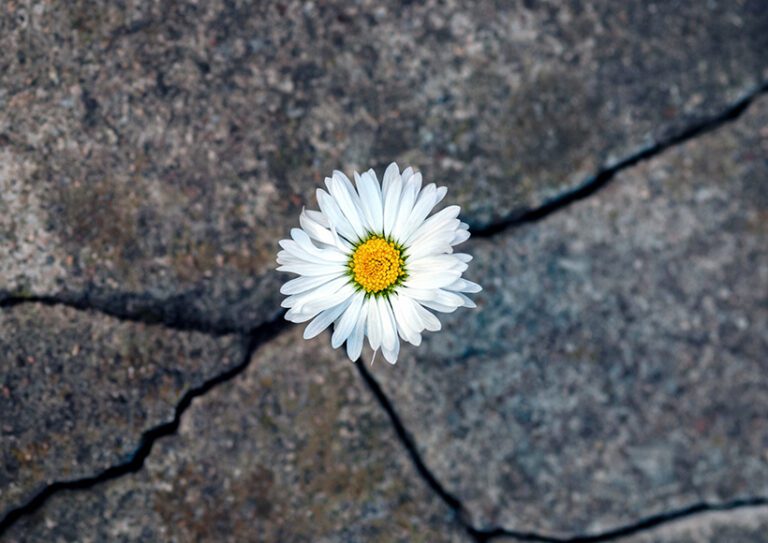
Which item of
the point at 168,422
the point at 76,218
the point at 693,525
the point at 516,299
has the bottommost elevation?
the point at 693,525

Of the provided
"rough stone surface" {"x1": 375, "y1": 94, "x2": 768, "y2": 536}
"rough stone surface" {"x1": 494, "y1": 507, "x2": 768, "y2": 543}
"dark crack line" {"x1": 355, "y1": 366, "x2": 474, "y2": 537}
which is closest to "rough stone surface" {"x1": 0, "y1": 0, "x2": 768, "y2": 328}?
"rough stone surface" {"x1": 375, "y1": 94, "x2": 768, "y2": 536}

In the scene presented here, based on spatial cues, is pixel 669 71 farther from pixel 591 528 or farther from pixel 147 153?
pixel 147 153

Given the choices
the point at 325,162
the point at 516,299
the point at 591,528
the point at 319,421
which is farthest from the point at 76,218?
the point at 591,528

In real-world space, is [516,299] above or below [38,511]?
above

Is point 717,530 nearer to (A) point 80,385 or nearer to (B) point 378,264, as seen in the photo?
(B) point 378,264

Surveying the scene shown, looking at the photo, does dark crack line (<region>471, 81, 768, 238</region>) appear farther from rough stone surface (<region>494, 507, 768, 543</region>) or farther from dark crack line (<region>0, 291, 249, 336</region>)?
rough stone surface (<region>494, 507, 768, 543</region>)

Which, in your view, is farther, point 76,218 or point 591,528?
point 591,528
